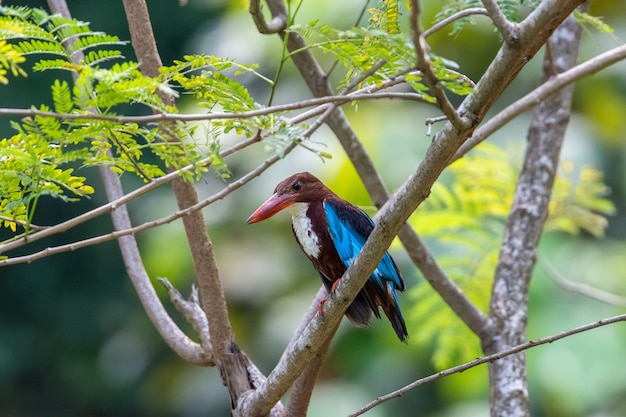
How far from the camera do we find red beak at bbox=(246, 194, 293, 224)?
208 cm

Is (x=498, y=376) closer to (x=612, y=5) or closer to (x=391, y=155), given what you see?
(x=391, y=155)

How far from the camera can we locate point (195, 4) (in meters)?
8.09

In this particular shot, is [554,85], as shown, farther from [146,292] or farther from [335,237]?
[146,292]

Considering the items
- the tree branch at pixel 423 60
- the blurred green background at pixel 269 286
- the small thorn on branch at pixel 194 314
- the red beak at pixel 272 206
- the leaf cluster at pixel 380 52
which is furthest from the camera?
the blurred green background at pixel 269 286

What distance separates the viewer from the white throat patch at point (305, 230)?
2.18 metres

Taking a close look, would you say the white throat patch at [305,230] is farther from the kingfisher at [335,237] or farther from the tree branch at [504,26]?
the tree branch at [504,26]

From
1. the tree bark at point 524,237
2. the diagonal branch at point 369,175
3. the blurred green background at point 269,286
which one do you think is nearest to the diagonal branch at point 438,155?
the diagonal branch at point 369,175

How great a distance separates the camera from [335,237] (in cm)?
210

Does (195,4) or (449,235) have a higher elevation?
(195,4)

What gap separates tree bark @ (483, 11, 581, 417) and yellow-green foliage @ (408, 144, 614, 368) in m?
0.42

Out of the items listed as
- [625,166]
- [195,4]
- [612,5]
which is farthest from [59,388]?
[612,5]

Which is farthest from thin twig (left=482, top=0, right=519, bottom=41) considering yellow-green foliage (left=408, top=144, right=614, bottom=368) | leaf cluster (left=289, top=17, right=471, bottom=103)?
yellow-green foliage (left=408, top=144, right=614, bottom=368)

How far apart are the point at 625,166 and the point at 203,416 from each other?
3.86m

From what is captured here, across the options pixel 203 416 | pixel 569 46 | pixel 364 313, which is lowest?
pixel 203 416
